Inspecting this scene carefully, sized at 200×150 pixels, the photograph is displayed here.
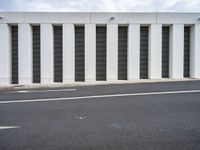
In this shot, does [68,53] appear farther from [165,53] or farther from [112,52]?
[165,53]

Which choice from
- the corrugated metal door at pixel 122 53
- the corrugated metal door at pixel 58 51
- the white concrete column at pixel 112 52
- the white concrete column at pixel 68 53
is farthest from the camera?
the corrugated metal door at pixel 122 53

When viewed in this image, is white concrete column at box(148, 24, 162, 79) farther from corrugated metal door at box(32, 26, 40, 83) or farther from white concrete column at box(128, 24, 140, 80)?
corrugated metal door at box(32, 26, 40, 83)

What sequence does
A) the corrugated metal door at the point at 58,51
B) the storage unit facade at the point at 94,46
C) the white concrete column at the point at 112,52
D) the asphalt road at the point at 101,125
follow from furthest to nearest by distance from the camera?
the corrugated metal door at the point at 58,51 < the white concrete column at the point at 112,52 < the storage unit facade at the point at 94,46 < the asphalt road at the point at 101,125

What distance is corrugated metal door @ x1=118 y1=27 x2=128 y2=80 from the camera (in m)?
18.0

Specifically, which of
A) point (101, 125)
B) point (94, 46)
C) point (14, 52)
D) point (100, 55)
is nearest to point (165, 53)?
point (100, 55)

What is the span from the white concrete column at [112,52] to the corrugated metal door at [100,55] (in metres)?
0.57

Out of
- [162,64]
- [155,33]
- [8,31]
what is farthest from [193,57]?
[8,31]

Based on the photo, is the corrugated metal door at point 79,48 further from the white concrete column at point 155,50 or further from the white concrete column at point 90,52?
the white concrete column at point 155,50

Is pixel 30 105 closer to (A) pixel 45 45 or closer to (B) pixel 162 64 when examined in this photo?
(A) pixel 45 45

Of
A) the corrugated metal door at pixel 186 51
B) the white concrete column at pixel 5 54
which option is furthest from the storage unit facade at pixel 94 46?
the corrugated metal door at pixel 186 51

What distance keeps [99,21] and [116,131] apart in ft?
45.1

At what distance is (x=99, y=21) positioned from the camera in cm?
1705

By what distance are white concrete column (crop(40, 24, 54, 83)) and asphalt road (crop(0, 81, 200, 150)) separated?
943 centimetres

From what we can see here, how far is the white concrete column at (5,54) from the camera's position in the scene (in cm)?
1688
